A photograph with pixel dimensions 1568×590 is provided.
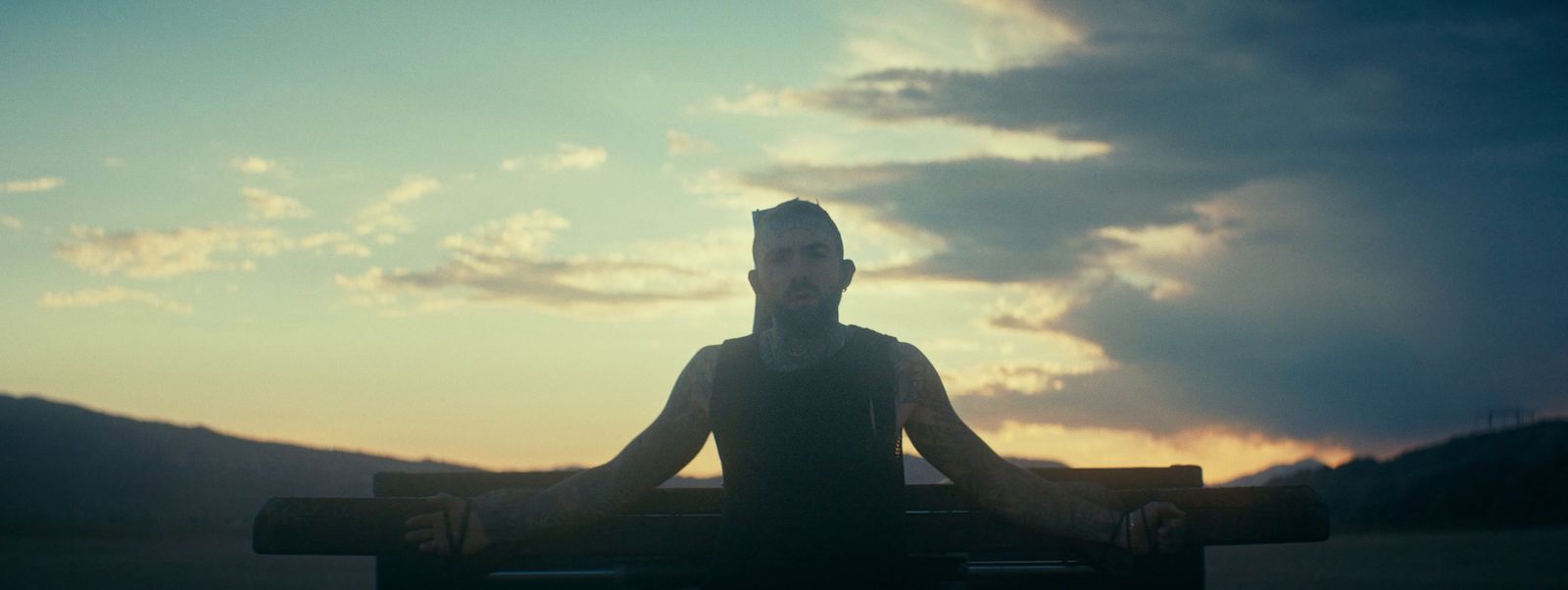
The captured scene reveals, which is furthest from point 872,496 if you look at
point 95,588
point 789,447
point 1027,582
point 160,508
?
point 160,508

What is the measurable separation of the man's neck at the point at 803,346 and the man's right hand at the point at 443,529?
1349 millimetres

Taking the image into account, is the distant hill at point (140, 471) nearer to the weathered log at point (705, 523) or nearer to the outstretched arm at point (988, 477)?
the weathered log at point (705, 523)

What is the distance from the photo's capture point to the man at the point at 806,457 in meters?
4.86

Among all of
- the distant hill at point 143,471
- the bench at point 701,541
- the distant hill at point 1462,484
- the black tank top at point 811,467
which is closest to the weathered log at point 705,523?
the bench at point 701,541

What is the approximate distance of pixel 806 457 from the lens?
5.09 metres

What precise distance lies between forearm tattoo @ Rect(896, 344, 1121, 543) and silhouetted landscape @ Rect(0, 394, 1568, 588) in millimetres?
21017

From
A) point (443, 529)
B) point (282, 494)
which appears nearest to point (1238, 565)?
point (282, 494)

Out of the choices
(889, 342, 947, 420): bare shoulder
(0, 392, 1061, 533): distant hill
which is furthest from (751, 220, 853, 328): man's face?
(0, 392, 1061, 533): distant hill

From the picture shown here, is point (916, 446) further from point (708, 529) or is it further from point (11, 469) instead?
point (11, 469)

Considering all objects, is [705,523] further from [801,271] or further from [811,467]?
[801,271]

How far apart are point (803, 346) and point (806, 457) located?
1.64ft

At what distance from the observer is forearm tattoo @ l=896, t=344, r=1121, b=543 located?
4832 millimetres

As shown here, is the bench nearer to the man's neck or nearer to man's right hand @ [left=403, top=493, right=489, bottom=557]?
man's right hand @ [left=403, top=493, right=489, bottom=557]

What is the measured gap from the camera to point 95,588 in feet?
82.5
